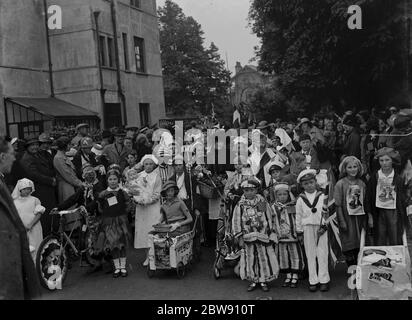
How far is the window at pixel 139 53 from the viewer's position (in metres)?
16.3

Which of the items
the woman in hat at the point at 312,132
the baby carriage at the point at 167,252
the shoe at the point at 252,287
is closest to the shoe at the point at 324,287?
the shoe at the point at 252,287

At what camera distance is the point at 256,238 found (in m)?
5.54

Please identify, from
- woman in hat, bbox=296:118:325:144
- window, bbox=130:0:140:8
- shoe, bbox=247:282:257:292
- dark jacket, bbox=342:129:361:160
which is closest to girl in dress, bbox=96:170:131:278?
shoe, bbox=247:282:257:292

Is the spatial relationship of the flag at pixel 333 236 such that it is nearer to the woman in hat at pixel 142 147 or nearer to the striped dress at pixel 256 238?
the striped dress at pixel 256 238

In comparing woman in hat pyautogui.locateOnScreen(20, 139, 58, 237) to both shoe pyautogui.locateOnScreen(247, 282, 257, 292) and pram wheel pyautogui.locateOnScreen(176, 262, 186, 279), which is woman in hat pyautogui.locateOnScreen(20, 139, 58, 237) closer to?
pram wheel pyautogui.locateOnScreen(176, 262, 186, 279)

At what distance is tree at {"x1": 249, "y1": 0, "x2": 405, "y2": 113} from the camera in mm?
12766

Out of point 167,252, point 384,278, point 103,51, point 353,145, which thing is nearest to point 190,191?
point 167,252

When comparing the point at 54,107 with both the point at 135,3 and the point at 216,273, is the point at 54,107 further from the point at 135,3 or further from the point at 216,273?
the point at 216,273

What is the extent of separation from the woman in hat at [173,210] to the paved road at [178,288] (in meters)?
0.67

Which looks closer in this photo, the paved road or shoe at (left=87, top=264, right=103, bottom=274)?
the paved road

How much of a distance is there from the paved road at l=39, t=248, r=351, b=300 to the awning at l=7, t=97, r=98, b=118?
8.60 m

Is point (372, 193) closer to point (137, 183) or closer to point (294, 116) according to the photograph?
point (137, 183)

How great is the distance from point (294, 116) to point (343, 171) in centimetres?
1374
